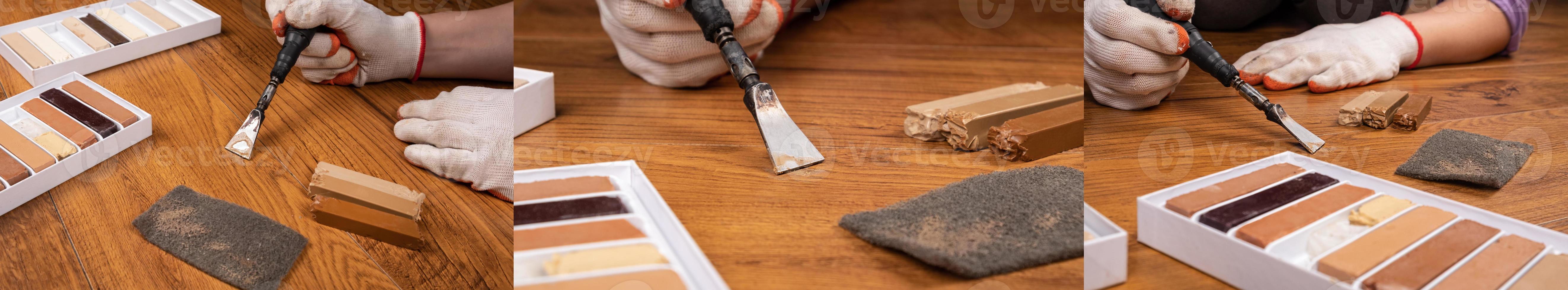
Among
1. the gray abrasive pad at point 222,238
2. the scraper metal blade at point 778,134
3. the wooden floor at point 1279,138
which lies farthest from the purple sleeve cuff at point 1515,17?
the gray abrasive pad at point 222,238

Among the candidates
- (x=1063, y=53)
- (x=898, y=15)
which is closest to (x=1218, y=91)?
(x=1063, y=53)

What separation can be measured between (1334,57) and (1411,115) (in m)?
0.07

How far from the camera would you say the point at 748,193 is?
563mm

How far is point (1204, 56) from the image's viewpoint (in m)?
0.50

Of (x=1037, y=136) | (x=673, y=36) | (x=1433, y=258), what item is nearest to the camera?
(x=1433, y=258)

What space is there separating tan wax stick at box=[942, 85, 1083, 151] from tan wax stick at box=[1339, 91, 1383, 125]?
0.23 metres

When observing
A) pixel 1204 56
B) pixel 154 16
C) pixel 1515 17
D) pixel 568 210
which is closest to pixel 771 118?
pixel 568 210

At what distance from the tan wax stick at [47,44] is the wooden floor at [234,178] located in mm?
16

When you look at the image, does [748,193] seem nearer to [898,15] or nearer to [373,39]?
[373,39]

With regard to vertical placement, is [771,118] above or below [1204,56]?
→ below

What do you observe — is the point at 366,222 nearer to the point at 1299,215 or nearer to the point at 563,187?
the point at 563,187

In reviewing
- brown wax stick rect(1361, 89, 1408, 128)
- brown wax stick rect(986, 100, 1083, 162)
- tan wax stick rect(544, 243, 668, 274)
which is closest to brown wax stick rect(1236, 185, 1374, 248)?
brown wax stick rect(1361, 89, 1408, 128)

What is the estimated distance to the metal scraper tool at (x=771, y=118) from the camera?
62 centimetres

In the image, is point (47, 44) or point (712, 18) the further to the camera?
point (712, 18)
